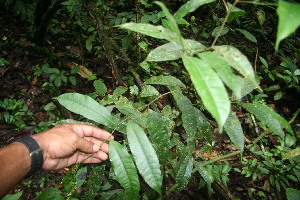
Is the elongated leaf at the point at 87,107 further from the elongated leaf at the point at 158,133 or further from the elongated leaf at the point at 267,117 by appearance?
the elongated leaf at the point at 267,117

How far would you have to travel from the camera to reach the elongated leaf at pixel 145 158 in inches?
37.3

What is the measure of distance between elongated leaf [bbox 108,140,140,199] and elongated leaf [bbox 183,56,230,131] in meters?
0.56

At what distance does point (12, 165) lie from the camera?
3.66 ft

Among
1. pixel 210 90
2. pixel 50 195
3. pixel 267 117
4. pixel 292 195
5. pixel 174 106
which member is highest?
pixel 210 90

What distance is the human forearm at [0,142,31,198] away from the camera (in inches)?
42.4

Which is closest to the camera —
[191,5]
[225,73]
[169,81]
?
[225,73]

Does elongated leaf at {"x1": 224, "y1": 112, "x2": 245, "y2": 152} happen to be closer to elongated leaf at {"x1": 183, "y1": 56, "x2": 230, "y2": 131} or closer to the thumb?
elongated leaf at {"x1": 183, "y1": 56, "x2": 230, "y2": 131}

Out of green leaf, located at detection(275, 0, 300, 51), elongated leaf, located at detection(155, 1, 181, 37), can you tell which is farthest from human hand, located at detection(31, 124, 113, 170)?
green leaf, located at detection(275, 0, 300, 51)

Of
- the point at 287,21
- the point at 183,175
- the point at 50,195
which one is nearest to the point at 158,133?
the point at 183,175

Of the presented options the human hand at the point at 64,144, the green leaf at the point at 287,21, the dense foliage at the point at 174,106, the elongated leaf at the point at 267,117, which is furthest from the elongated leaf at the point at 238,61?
the human hand at the point at 64,144

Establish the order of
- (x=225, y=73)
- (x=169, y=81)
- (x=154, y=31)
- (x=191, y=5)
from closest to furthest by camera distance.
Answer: (x=225, y=73) < (x=154, y=31) < (x=191, y=5) < (x=169, y=81)

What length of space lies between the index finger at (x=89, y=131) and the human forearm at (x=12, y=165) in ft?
Result: 1.13

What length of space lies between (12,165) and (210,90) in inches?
43.3

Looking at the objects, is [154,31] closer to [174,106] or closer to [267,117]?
[267,117]
